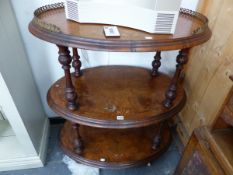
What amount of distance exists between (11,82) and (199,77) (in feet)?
3.13

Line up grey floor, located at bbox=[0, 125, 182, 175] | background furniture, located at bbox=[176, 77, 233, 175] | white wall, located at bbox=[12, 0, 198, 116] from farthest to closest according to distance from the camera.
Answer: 1. grey floor, located at bbox=[0, 125, 182, 175]
2. white wall, located at bbox=[12, 0, 198, 116]
3. background furniture, located at bbox=[176, 77, 233, 175]

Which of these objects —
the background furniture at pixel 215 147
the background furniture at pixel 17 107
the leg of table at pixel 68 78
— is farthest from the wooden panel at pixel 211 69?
the background furniture at pixel 17 107

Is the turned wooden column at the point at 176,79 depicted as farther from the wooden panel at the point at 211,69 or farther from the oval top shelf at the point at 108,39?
the wooden panel at the point at 211,69

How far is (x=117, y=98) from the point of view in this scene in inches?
39.3

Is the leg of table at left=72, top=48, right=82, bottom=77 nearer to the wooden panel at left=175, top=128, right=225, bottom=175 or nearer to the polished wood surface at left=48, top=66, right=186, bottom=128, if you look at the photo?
the polished wood surface at left=48, top=66, right=186, bottom=128

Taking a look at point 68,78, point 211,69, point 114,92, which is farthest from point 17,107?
point 211,69

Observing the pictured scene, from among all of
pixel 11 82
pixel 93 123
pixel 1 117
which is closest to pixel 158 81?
pixel 93 123

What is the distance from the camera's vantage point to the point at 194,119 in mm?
1215

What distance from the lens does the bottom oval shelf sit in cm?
110

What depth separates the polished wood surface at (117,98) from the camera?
2.94 feet

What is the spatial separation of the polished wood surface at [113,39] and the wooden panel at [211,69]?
0.82 ft

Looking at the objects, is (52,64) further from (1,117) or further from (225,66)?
(225,66)

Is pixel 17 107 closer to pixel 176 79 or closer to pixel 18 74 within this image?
pixel 18 74

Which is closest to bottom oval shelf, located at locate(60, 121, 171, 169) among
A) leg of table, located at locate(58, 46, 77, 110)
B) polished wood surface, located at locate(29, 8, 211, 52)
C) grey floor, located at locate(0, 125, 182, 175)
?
grey floor, located at locate(0, 125, 182, 175)
